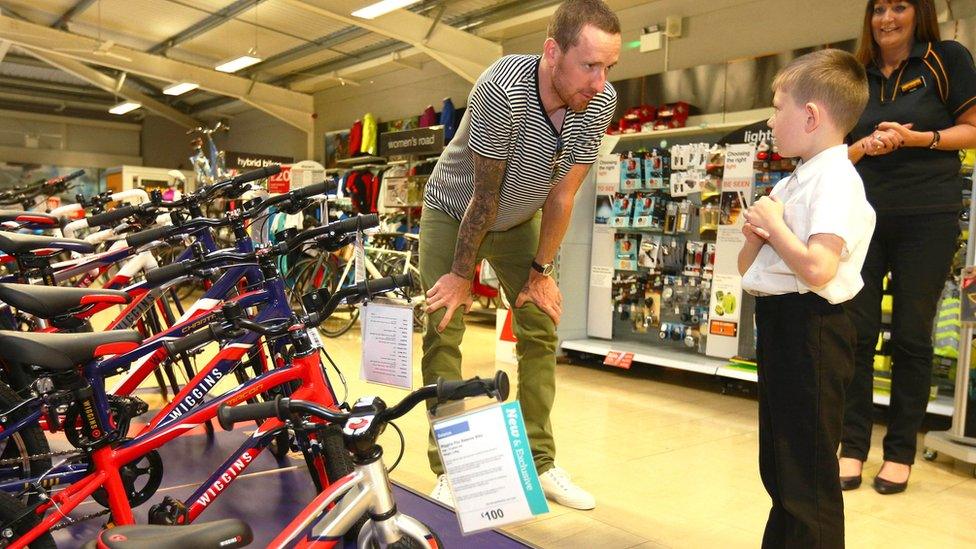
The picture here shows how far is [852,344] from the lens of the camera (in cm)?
158

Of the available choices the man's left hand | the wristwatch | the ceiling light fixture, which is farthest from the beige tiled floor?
the ceiling light fixture

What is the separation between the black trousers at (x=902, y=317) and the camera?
2.57 metres

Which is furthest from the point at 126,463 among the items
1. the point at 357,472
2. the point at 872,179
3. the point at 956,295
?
the point at 956,295

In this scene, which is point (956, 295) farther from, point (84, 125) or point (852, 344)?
point (84, 125)

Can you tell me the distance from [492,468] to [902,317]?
222 centimetres

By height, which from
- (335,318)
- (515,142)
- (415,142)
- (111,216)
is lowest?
(335,318)

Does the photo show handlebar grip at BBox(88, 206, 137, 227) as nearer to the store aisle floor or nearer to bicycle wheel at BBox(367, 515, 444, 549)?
the store aisle floor

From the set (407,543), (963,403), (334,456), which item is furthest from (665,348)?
(407,543)

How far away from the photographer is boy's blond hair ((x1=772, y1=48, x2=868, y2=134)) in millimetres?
1507

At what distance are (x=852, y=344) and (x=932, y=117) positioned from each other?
4.68ft

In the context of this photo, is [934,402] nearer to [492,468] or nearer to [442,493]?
[442,493]

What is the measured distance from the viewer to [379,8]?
7.80 metres

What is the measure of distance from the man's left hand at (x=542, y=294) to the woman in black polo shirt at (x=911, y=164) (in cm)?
111

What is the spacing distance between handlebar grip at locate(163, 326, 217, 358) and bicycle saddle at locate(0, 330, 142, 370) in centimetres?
12
